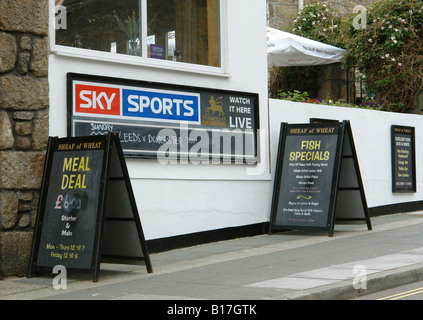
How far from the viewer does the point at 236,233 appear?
438 inches

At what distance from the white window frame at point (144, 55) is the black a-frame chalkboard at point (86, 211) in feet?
4.41

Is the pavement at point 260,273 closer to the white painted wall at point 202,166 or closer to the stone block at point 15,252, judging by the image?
the stone block at point 15,252

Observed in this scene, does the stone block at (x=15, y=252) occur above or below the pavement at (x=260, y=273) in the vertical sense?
above

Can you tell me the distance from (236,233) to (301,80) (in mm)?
7287

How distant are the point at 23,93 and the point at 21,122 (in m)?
0.35

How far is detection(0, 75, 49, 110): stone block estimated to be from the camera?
27.6 feet

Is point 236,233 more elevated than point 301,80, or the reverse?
point 301,80

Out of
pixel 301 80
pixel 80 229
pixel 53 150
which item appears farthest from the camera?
pixel 301 80

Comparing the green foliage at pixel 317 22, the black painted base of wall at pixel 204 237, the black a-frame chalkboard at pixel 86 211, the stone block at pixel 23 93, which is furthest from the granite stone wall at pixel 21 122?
the green foliage at pixel 317 22

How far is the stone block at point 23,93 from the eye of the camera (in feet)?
27.6

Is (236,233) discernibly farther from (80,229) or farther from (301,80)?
(301,80)

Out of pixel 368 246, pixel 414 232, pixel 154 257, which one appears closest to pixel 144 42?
pixel 154 257

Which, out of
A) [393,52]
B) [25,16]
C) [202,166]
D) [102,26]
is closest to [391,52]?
[393,52]

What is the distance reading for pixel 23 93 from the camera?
28.1 ft
